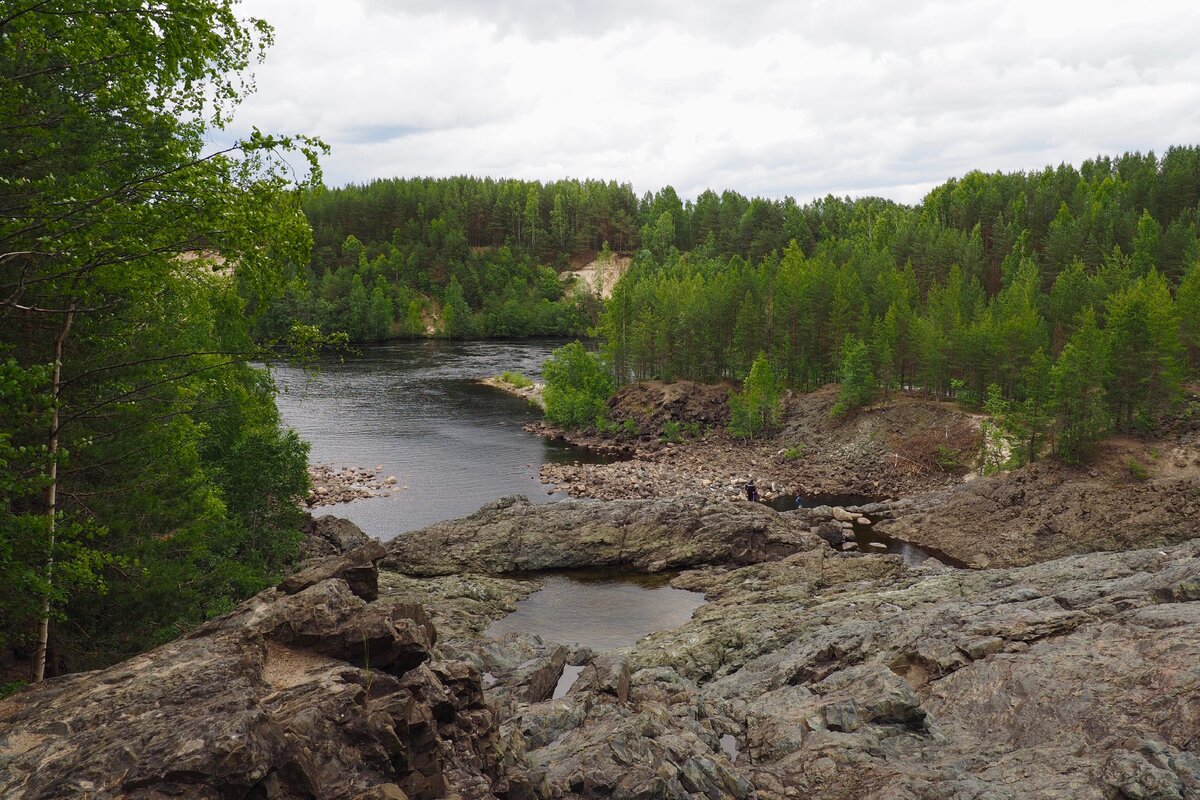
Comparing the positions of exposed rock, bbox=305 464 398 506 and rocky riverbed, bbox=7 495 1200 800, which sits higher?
rocky riverbed, bbox=7 495 1200 800

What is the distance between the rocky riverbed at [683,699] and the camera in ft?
36.1

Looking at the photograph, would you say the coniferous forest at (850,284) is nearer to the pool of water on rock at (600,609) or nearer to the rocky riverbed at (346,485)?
the pool of water on rock at (600,609)

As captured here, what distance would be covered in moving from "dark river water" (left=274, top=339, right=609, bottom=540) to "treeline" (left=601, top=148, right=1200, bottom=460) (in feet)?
66.5

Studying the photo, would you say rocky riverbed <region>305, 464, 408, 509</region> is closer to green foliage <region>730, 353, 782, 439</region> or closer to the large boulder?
green foliage <region>730, 353, 782, 439</region>

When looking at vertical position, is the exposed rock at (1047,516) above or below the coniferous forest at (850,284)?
below

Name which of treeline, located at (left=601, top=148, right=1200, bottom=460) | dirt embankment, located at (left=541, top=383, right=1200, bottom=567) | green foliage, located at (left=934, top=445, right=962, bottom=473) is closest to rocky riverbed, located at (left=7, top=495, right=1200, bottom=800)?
dirt embankment, located at (left=541, top=383, right=1200, bottom=567)

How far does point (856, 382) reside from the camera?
227 feet

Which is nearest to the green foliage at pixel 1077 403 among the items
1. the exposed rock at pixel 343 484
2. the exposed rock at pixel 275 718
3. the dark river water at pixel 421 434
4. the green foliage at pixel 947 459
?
the green foliage at pixel 947 459

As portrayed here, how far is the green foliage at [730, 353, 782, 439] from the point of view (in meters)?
72.2

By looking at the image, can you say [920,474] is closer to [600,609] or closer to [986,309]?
[986,309]

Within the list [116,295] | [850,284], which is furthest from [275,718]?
[850,284]

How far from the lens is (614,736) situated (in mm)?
17219

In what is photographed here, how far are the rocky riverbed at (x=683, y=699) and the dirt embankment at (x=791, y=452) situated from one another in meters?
23.2

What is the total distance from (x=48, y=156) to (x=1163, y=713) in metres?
25.2
